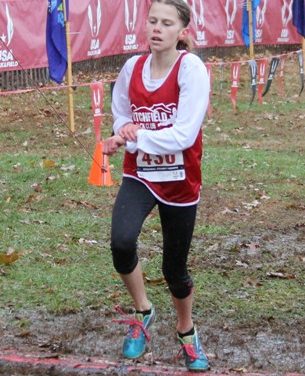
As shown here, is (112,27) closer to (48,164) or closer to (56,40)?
(56,40)

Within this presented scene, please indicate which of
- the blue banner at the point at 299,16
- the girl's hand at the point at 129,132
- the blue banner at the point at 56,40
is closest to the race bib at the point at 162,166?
the girl's hand at the point at 129,132

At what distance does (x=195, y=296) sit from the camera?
6.56 metres

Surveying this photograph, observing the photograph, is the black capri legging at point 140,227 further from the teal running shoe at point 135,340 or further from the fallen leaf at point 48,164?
the fallen leaf at point 48,164

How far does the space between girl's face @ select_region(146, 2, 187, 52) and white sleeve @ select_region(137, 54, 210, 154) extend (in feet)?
0.57

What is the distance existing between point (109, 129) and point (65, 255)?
871cm

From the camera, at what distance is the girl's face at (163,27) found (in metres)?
4.89

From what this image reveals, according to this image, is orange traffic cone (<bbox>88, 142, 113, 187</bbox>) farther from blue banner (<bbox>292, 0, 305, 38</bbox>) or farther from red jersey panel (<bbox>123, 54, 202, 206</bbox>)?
blue banner (<bbox>292, 0, 305, 38</bbox>)

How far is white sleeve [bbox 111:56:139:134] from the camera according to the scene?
5074 mm

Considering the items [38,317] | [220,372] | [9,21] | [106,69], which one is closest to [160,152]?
[220,372]

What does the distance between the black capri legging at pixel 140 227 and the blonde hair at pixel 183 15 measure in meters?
0.77

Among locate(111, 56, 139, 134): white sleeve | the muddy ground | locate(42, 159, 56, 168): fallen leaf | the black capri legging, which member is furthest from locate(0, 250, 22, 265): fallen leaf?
locate(42, 159, 56, 168): fallen leaf

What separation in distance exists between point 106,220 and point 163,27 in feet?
14.0

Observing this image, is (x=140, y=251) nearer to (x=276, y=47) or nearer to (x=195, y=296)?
(x=195, y=296)

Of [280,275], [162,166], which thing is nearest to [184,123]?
[162,166]
